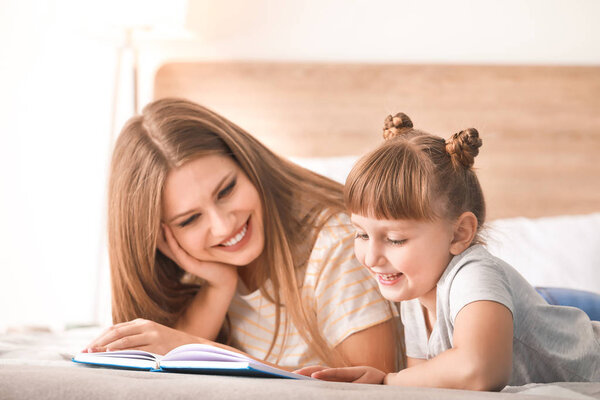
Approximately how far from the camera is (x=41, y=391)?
2.76ft

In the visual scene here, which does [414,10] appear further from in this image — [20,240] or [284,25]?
[20,240]

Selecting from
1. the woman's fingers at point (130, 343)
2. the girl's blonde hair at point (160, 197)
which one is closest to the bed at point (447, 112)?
the girl's blonde hair at point (160, 197)

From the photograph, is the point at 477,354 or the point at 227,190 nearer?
the point at 477,354

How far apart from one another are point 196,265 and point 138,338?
1.02 feet

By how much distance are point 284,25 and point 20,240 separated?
129 centimetres

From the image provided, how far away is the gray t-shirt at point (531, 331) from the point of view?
1105mm

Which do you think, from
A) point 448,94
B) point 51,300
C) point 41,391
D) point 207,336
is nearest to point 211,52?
point 448,94

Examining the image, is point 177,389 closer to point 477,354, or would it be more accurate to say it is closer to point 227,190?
point 477,354

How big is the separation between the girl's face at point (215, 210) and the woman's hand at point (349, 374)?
428 mm

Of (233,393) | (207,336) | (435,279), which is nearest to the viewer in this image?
(233,393)

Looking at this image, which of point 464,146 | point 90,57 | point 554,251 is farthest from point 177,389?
point 90,57

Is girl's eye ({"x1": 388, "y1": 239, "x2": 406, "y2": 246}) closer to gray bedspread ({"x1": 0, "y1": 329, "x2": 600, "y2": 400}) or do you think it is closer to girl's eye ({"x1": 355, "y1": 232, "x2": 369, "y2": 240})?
girl's eye ({"x1": 355, "y1": 232, "x2": 369, "y2": 240})

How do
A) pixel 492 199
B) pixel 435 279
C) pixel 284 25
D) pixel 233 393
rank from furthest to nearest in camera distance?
pixel 284 25, pixel 492 199, pixel 435 279, pixel 233 393

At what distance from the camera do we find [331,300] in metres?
1.46
